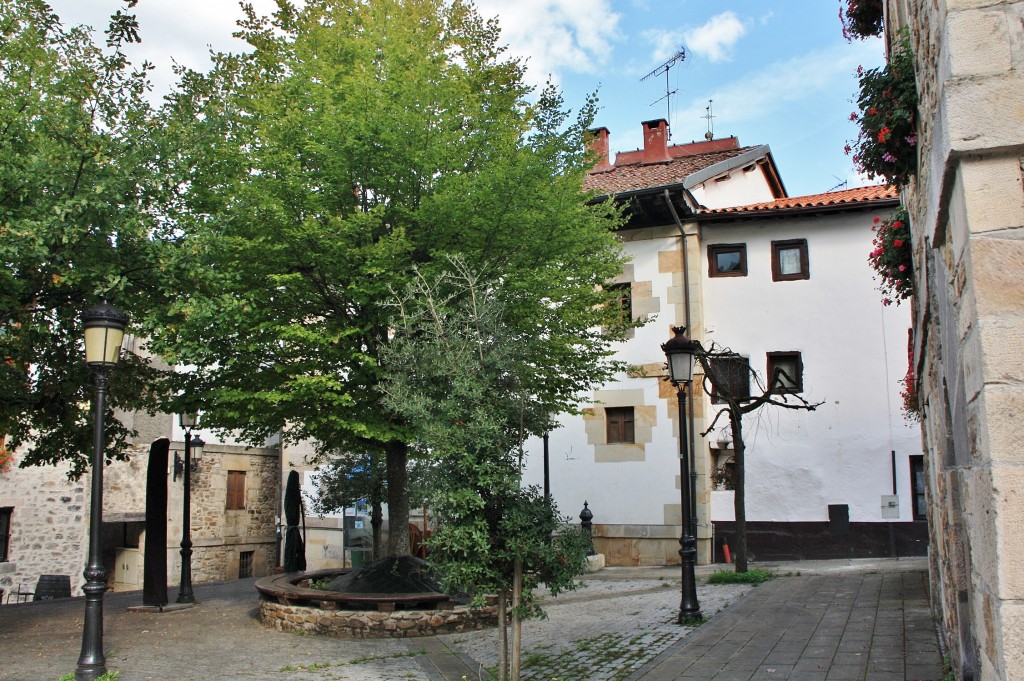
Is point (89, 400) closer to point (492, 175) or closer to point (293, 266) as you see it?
point (293, 266)

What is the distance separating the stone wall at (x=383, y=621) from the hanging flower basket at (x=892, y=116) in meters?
7.63

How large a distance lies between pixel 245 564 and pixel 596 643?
57.8 ft

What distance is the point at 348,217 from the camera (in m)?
11.9

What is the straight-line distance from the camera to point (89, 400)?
40.6 ft

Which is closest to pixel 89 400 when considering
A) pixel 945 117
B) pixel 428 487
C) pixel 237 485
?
pixel 428 487

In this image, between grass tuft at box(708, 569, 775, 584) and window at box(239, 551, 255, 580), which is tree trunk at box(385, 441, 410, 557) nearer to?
grass tuft at box(708, 569, 775, 584)

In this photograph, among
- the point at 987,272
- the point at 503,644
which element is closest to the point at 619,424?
the point at 503,644

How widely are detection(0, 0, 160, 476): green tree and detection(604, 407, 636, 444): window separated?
37.9 feet

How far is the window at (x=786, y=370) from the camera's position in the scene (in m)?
19.5

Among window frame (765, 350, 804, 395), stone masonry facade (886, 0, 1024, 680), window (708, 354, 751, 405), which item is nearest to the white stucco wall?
window frame (765, 350, 804, 395)

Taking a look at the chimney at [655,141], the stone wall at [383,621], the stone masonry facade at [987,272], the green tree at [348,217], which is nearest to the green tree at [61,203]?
the green tree at [348,217]

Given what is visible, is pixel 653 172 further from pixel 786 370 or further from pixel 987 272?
pixel 987 272

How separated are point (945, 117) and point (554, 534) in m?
4.81

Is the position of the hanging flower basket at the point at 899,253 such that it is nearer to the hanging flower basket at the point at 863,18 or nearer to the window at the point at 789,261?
the hanging flower basket at the point at 863,18
